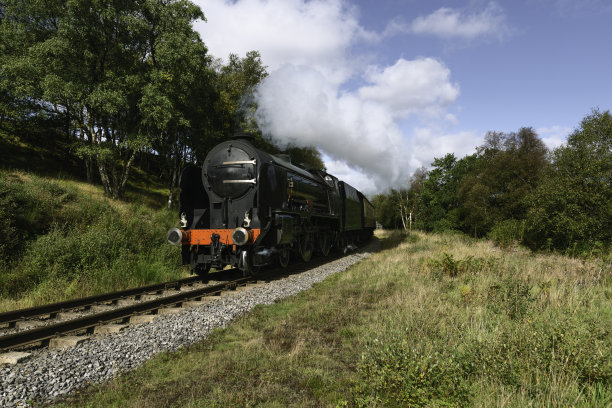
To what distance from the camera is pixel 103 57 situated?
17641 mm

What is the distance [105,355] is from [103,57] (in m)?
18.6

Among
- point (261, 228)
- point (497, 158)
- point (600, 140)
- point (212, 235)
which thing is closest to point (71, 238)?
point (212, 235)

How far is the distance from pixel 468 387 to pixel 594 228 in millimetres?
21740

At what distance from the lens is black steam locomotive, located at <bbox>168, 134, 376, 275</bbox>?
9281 mm

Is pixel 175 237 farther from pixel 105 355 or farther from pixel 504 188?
pixel 504 188

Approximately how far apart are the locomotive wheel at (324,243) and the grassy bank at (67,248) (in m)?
6.27

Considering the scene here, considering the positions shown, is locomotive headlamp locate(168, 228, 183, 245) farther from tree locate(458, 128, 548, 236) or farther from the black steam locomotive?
tree locate(458, 128, 548, 236)

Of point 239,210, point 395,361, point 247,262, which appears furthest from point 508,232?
point 395,361

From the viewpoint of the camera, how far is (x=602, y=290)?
7422 mm

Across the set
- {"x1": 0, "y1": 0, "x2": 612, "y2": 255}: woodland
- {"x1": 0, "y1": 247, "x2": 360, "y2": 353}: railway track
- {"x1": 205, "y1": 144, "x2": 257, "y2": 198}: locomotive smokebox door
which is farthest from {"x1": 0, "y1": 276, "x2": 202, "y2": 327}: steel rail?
{"x1": 0, "y1": 0, "x2": 612, "y2": 255}: woodland

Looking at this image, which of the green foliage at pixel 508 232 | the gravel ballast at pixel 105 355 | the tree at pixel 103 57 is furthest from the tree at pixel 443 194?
the gravel ballast at pixel 105 355

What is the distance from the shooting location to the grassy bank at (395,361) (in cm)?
304

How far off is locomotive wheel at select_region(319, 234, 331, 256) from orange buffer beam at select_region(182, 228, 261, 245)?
20.2 ft

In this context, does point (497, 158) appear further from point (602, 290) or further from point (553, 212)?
point (602, 290)
